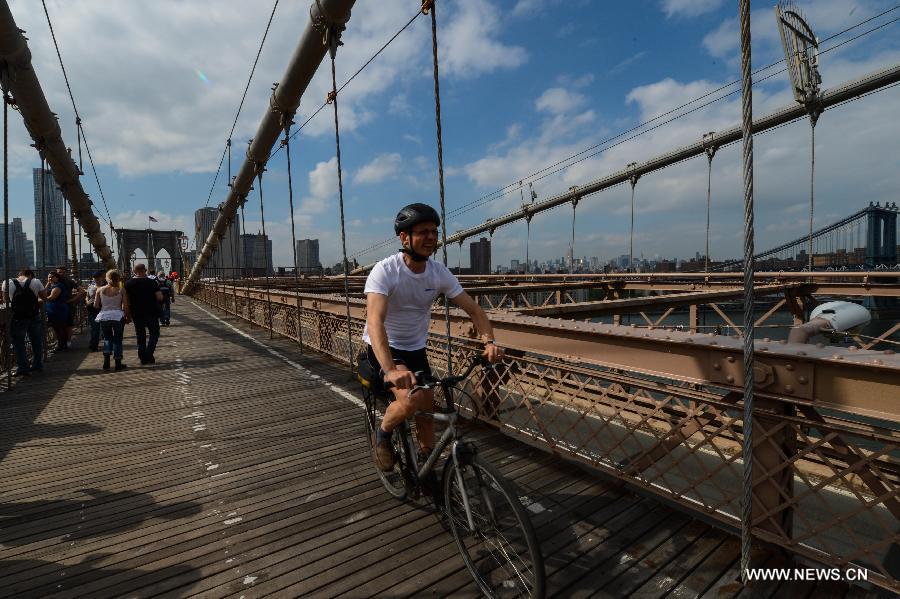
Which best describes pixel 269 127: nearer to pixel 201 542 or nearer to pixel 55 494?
pixel 55 494

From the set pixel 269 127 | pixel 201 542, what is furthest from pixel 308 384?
pixel 269 127

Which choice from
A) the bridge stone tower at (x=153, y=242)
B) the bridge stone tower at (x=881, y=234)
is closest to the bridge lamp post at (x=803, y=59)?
the bridge stone tower at (x=881, y=234)

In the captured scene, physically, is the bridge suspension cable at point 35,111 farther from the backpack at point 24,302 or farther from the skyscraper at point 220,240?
the skyscraper at point 220,240

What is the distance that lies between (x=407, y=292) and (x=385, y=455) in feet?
4.05

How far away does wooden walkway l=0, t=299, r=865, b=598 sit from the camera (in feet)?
8.58

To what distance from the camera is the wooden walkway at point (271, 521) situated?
8.58ft

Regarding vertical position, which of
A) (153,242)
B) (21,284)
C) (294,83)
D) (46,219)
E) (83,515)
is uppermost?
(153,242)

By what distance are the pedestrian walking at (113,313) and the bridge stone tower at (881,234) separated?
159ft

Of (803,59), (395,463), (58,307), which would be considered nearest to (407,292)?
(395,463)

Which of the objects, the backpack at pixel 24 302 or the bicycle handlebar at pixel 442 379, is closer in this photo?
the bicycle handlebar at pixel 442 379

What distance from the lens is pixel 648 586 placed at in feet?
8.38

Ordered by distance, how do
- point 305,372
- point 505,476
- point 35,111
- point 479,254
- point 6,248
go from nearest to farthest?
point 505,476, point 6,248, point 305,372, point 35,111, point 479,254

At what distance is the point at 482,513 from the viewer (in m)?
2.47

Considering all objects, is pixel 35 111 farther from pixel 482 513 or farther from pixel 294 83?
pixel 482 513
